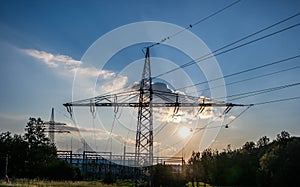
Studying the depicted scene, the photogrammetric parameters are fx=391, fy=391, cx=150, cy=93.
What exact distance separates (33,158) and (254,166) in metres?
49.4

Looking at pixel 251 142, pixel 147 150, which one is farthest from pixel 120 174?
pixel 147 150

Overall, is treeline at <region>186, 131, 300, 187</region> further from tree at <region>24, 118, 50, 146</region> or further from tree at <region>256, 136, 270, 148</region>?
tree at <region>24, 118, 50, 146</region>

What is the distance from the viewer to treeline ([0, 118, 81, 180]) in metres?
70.4

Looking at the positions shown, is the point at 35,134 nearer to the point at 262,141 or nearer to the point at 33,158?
the point at 33,158

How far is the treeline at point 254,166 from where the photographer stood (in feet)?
220

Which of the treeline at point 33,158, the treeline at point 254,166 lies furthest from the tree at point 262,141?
the treeline at point 33,158

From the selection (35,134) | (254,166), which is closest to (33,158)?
(35,134)

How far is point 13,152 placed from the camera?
7494cm

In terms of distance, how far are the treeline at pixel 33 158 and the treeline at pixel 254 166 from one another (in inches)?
901

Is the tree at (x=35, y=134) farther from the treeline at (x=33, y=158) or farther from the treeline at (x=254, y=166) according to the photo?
the treeline at (x=254, y=166)

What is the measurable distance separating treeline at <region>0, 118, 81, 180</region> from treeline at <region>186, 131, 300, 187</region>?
2288 centimetres

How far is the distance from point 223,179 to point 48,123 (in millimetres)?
44037

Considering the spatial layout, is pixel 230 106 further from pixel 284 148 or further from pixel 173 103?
pixel 284 148

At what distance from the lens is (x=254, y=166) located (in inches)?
3573
